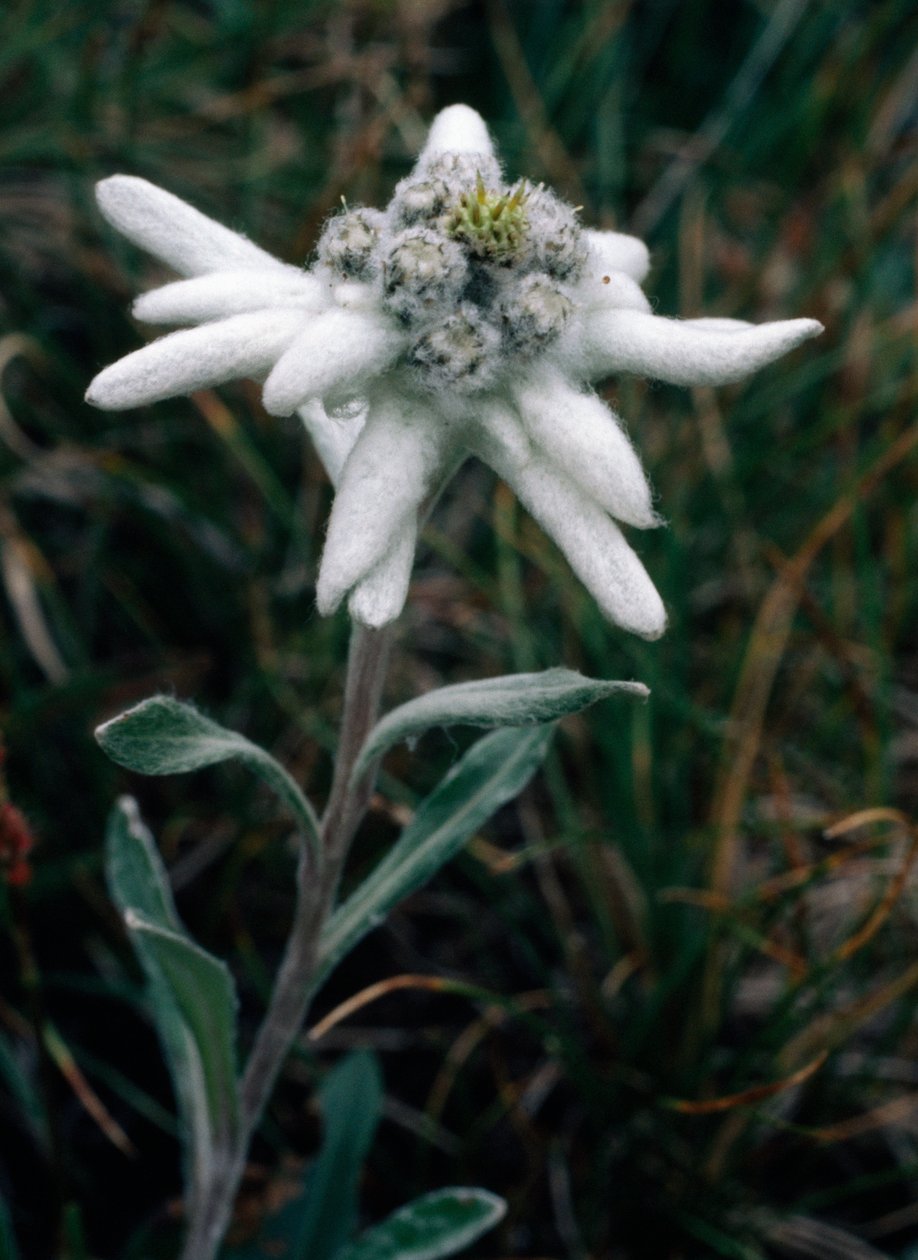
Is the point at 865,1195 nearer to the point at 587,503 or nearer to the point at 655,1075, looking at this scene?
the point at 655,1075

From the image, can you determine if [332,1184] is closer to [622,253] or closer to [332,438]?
[332,438]

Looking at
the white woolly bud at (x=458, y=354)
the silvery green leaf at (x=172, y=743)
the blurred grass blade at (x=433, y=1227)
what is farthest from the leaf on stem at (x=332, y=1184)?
the white woolly bud at (x=458, y=354)

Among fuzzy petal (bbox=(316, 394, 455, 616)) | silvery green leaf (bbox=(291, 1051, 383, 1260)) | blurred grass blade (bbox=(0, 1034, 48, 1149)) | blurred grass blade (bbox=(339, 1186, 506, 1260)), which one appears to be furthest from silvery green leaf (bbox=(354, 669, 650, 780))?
→ blurred grass blade (bbox=(0, 1034, 48, 1149))

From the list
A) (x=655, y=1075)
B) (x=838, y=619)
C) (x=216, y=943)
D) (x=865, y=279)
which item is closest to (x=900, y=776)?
(x=838, y=619)

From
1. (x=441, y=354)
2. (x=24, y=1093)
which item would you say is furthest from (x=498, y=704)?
(x=24, y=1093)

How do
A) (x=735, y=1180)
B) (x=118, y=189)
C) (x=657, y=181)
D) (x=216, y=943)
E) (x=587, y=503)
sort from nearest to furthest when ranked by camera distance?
(x=587, y=503), (x=118, y=189), (x=735, y=1180), (x=216, y=943), (x=657, y=181)

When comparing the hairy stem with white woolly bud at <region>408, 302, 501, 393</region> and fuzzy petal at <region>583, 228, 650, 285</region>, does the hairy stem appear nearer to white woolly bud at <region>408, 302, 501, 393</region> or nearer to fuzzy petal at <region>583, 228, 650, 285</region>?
white woolly bud at <region>408, 302, 501, 393</region>

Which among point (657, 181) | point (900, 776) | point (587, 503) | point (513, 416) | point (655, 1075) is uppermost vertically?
point (657, 181)
